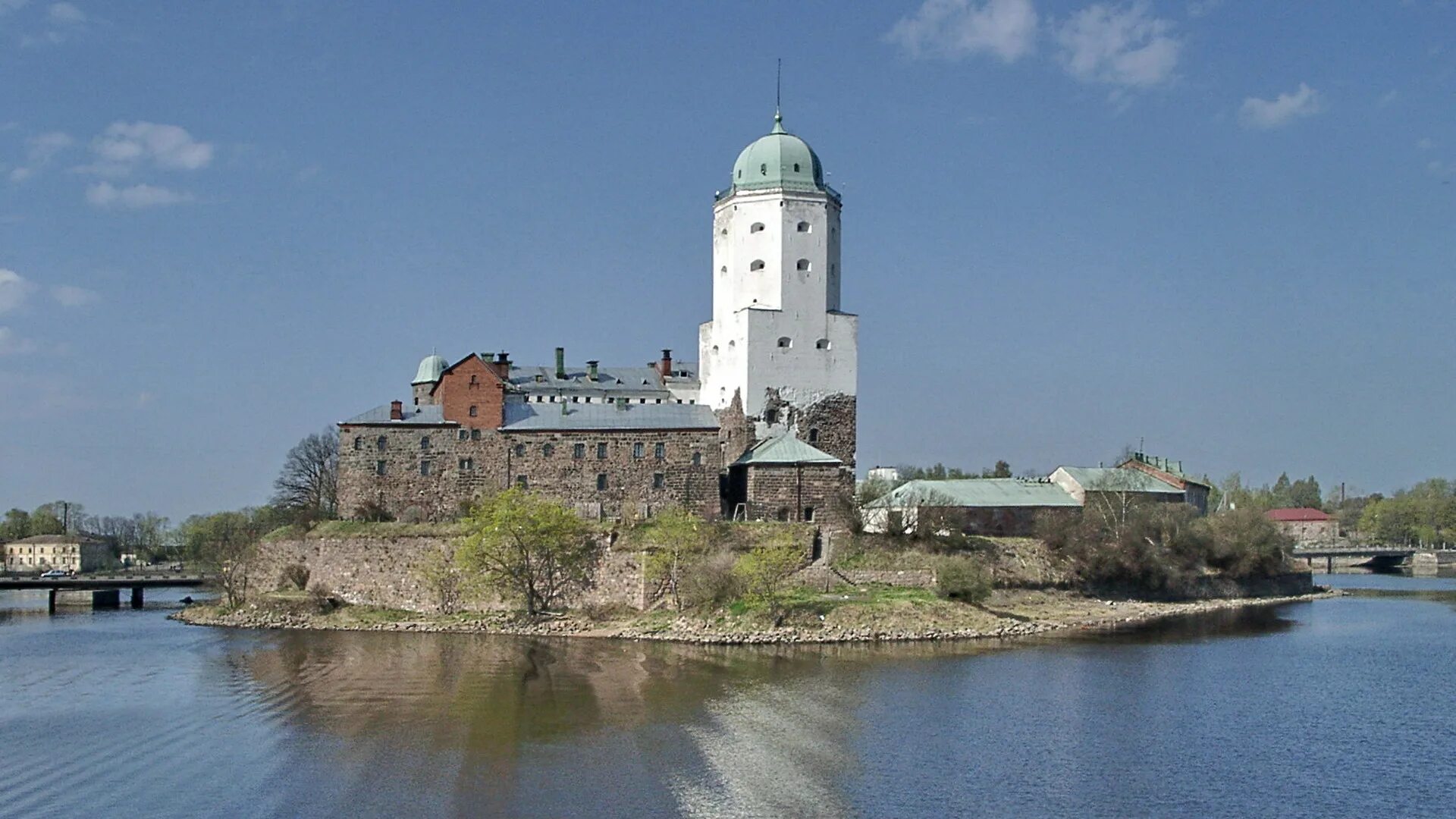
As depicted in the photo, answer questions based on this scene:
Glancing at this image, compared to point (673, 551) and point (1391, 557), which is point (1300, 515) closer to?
point (1391, 557)

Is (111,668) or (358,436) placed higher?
(358,436)

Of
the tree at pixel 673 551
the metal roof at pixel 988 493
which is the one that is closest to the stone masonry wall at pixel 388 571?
the tree at pixel 673 551

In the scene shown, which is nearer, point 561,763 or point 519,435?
point 561,763

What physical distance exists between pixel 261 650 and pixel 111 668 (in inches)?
170

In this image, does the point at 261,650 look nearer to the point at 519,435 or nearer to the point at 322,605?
the point at 322,605

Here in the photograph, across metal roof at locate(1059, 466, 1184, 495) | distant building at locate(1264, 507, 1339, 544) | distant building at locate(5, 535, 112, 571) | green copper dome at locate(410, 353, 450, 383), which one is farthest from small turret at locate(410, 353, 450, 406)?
distant building at locate(1264, 507, 1339, 544)

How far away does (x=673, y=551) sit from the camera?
41938 mm

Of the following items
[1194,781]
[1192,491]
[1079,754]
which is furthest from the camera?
[1192,491]

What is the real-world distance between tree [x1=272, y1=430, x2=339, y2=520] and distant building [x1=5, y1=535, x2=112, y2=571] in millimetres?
45420

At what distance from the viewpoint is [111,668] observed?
1383 inches

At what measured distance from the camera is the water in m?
20.7

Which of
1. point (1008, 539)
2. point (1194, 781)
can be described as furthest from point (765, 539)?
point (1194, 781)

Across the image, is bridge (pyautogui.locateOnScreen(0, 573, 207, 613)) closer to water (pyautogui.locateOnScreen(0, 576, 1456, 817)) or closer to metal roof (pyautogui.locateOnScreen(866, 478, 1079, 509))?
water (pyautogui.locateOnScreen(0, 576, 1456, 817))

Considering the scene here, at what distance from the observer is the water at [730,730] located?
2067 centimetres
